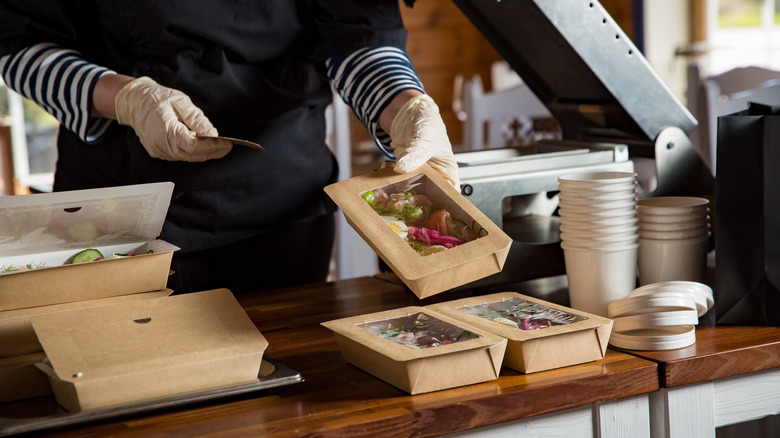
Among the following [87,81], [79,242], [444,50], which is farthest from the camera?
[444,50]

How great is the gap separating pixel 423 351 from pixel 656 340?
11.7 inches

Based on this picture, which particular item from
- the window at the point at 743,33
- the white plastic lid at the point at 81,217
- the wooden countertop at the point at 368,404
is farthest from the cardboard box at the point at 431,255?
the window at the point at 743,33

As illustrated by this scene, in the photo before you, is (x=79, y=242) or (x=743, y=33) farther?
(x=743, y=33)

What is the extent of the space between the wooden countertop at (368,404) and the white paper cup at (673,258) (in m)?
0.21

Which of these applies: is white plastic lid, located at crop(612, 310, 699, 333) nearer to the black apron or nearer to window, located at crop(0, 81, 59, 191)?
the black apron

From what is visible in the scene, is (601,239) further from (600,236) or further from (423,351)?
(423,351)

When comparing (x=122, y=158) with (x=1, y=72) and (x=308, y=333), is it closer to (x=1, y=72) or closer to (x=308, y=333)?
(x=1, y=72)

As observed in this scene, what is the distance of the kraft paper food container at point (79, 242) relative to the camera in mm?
874

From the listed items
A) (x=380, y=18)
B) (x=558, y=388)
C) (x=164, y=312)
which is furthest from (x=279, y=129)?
(x=558, y=388)

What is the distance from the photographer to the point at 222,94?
4.34 ft

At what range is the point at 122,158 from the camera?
1.30 metres

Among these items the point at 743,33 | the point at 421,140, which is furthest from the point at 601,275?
the point at 743,33

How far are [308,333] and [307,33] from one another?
57cm

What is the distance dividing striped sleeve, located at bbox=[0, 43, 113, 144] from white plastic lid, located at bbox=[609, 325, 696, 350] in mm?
849
